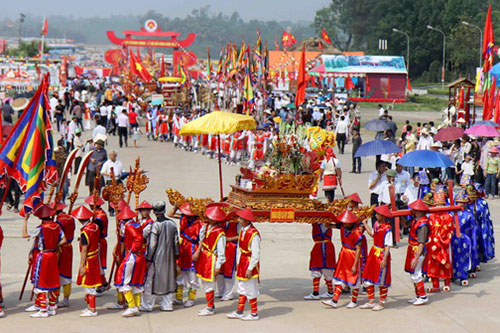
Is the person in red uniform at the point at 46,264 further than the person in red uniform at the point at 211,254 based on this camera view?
No

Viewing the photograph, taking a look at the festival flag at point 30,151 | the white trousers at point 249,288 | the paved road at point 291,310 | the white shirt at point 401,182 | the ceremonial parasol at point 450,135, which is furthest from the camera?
the ceremonial parasol at point 450,135

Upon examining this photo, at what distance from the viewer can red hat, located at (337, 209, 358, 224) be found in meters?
10.3

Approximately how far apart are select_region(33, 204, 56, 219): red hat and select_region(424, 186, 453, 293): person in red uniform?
17.0 feet

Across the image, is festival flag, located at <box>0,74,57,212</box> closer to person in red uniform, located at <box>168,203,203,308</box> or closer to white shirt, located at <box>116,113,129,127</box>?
person in red uniform, located at <box>168,203,203,308</box>

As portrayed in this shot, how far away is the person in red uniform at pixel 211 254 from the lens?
33.0ft

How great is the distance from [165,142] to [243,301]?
76.9 ft

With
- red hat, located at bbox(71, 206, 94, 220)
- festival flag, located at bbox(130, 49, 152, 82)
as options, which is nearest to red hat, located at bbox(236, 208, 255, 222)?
red hat, located at bbox(71, 206, 94, 220)

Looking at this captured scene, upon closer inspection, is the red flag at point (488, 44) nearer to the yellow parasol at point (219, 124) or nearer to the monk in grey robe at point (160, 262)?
the yellow parasol at point (219, 124)

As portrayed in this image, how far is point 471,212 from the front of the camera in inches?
482

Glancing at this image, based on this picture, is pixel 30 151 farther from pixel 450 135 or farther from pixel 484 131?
pixel 450 135

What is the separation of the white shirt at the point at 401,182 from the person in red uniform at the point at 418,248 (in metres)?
4.16

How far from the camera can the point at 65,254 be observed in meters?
10.2

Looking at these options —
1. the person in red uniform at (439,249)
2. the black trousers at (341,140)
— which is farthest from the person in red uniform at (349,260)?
the black trousers at (341,140)

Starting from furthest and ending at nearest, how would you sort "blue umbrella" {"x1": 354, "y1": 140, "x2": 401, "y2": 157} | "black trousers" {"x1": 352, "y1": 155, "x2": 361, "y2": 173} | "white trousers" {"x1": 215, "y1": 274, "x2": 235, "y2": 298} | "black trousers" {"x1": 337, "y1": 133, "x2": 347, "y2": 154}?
"black trousers" {"x1": 337, "y1": 133, "x2": 347, "y2": 154} < "black trousers" {"x1": 352, "y1": 155, "x2": 361, "y2": 173} < "blue umbrella" {"x1": 354, "y1": 140, "x2": 401, "y2": 157} < "white trousers" {"x1": 215, "y1": 274, "x2": 235, "y2": 298}
